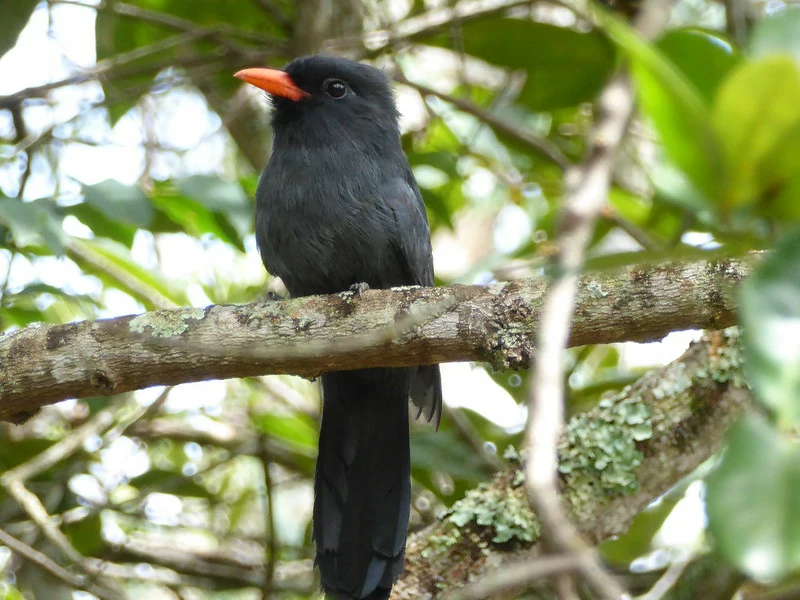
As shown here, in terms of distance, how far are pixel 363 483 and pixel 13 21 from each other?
2347 mm

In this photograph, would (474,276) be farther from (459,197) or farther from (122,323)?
(459,197)

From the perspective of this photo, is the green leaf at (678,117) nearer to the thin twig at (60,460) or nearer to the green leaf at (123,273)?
the green leaf at (123,273)

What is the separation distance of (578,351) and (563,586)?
3314mm

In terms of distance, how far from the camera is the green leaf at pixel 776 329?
1024 mm

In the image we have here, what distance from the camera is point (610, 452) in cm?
344

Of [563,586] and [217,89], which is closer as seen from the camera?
[563,586]

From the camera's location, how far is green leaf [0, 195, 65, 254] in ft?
9.47

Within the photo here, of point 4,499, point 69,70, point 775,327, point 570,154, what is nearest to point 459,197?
point 570,154

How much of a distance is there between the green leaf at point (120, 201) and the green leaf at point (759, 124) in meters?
2.38

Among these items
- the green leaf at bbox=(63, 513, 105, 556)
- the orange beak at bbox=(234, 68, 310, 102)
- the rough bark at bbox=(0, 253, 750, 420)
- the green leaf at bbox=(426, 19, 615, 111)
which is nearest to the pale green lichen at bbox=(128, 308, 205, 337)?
the rough bark at bbox=(0, 253, 750, 420)

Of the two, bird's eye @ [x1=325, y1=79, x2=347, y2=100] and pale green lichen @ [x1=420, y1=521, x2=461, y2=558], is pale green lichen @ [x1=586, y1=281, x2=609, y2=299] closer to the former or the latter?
pale green lichen @ [x1=420, y1=521, x2=461, y2=558]

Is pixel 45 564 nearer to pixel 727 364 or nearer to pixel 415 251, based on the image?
pixel 415 251

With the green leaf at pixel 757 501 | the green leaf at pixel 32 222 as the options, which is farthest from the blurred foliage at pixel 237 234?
the green leaf at pixel 757 501

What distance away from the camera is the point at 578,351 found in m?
4.14
